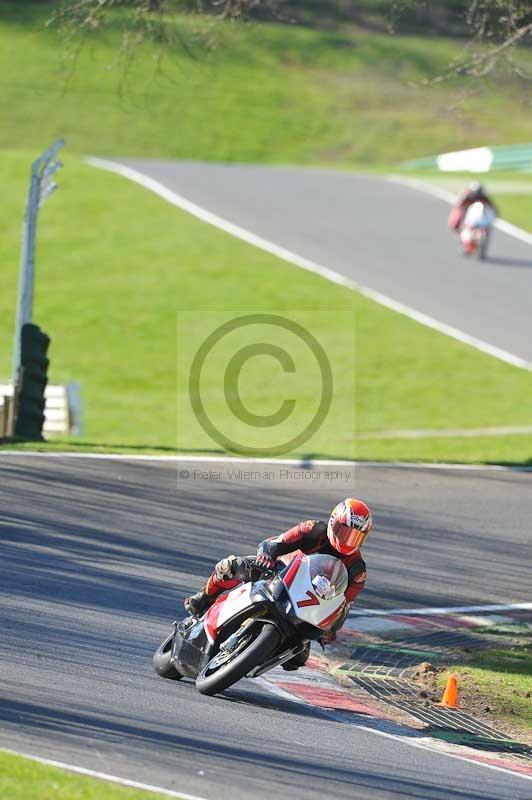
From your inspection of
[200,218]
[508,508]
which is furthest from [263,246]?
[508,508]

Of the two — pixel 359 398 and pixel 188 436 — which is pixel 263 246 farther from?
pixel 188 436

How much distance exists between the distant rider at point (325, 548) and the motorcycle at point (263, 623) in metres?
0.06

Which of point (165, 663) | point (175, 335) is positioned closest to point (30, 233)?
point (175, 335)

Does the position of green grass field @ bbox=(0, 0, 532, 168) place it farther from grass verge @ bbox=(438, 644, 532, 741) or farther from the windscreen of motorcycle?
the windscreen of motorcycle

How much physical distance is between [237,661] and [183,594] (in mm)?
2927

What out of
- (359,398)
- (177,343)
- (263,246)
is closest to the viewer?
(359,398)

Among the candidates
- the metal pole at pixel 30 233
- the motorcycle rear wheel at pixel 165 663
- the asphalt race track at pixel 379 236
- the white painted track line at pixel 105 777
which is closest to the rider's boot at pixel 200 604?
the motorcycle rear wheel at pixel 165 663

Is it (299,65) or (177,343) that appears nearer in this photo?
(177,343)

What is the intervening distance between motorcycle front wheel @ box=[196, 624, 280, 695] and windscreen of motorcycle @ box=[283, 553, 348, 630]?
263 millimetres

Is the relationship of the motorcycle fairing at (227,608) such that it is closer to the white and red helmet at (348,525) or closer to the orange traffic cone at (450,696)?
the white and red helmet at (348,525)

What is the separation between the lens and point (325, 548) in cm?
894

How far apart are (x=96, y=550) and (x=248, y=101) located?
49.5m

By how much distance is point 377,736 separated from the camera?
8.54 metres

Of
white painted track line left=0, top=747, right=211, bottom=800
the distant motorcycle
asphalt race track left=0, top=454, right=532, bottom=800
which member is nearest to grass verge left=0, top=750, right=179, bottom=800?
white painted track line left=0, top=747, right=211, bottom=800
